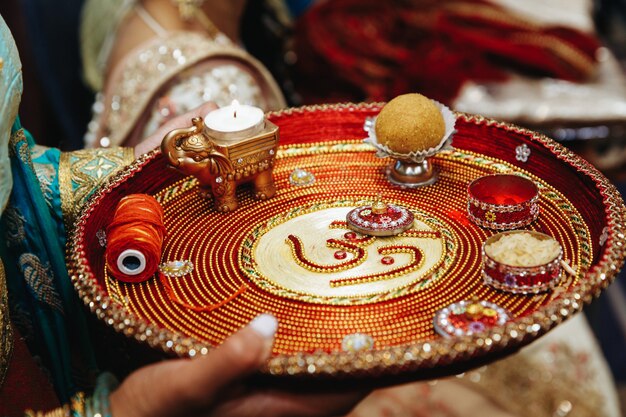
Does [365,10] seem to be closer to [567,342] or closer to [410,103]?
[567,342]

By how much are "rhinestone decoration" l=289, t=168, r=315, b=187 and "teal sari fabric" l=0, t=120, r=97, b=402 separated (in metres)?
0.30

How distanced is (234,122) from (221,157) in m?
0.04

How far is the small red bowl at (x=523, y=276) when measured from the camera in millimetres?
680

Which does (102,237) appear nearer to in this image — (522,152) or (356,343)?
(356,343)

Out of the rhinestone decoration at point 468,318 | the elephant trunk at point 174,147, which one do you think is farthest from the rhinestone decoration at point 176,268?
the rhinestone decoration at point 468,318

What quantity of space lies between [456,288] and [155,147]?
46 cm

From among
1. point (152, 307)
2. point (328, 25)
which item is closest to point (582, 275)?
point (152, 307)

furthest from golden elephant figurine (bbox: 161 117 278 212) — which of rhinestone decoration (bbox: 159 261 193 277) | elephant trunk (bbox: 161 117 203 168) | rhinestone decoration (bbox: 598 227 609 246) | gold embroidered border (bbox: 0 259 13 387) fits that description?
rhinestone decoration (bbox: 598 227 609 246)

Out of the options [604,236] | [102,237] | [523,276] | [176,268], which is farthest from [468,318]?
[102,237]

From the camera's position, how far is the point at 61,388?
2.94 feet

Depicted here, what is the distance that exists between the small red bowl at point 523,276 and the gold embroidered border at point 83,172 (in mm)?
500

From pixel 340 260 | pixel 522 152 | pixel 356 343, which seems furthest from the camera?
pixel 522 152

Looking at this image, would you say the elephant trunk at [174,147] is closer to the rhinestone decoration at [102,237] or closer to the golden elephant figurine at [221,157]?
Answer: the golden elephant figurine at [221,157]

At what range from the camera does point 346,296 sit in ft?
2.31
